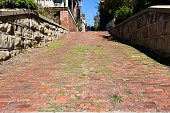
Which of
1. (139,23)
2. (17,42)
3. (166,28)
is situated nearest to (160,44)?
(166,28)

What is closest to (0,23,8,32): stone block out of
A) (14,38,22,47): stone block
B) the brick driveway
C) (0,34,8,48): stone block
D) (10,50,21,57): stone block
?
(0,34,8,48): stone block

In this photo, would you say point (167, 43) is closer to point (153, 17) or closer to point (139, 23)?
point (153, 17)

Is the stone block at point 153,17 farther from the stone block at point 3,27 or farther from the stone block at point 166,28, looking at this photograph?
the stone block at point 3,27

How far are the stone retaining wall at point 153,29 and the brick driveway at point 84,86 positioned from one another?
0.89 metres

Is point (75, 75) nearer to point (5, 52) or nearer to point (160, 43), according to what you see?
point (5, 52)

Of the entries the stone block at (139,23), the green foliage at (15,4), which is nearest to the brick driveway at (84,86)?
the green foliage at (15,4)

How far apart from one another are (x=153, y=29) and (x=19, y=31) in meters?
5.74

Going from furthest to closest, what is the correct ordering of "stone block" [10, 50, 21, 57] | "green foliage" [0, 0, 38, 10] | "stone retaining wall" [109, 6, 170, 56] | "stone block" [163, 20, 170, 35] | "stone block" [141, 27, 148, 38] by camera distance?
"stone block" [141, 27, 148, 38] → "green foliage" [0, 0, 38, 10] → "stone block" [10, 50, 21, 57] → "stone retaining wall" [109, 6, 170, 56] → "stone block" [163, 20, 170, 35]

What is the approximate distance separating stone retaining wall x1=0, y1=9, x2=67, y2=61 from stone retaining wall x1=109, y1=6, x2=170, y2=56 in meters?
5.49

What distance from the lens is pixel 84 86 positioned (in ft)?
10.00

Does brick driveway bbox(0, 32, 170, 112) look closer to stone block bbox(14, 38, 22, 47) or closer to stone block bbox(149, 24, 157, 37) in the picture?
stone block bbox(14, 38, 22, 47)

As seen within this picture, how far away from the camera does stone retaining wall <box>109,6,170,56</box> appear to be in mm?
4702

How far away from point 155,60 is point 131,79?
83.5 inches

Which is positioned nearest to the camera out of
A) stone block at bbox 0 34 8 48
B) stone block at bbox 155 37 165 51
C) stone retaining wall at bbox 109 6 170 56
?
stone block at bbox 0 34 8 48
